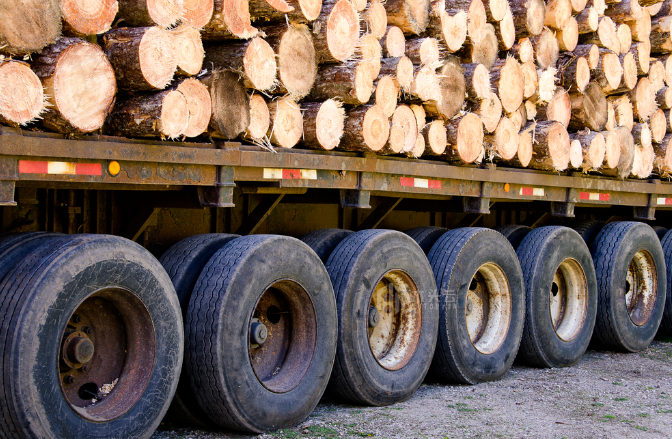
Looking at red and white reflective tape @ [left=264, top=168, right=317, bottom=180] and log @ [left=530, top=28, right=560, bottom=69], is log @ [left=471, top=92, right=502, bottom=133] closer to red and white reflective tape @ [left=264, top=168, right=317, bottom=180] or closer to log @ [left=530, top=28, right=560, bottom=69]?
log @ [left=530, top=28, right=560, bottom=69]

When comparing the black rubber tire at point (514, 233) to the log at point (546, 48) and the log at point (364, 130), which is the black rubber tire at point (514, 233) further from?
the log at point (364, 130)

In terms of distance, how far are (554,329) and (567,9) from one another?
321cm

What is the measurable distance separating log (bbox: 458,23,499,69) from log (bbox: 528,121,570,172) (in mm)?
884

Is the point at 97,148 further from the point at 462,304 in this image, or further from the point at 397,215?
the point at 397,215

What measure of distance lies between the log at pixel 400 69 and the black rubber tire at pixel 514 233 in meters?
2.27

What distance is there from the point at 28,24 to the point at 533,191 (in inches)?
206

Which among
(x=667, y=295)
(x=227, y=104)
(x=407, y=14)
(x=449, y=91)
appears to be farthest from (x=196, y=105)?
(x=667, y=295)

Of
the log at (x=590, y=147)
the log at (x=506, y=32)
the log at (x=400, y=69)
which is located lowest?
the log at (x=590, y=147)

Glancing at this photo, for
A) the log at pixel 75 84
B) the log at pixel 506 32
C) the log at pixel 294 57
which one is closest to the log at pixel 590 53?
the log at pixel 506 32

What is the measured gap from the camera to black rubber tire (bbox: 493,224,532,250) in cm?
738

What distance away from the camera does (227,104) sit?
4.27 m

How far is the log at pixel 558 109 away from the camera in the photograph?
24.2ft

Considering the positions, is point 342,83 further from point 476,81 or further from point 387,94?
point 476,81

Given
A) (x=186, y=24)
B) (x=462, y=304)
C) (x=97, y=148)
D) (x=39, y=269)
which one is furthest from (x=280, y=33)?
(x=462, y=304)
